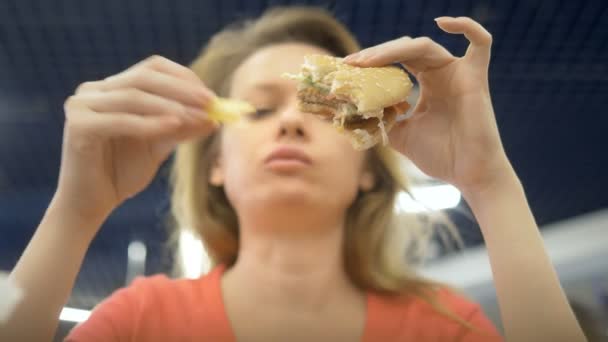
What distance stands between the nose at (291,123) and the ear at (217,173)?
12 centimetres

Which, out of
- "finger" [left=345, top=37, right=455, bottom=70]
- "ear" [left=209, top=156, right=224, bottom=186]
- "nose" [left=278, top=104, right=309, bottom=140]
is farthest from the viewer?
"ear" [left=209, top=156, right=224, bottom=186]

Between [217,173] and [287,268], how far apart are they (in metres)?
0.16

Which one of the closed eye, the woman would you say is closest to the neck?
the woman

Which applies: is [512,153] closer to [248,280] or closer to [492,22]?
[492,22]

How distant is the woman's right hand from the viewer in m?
0.59

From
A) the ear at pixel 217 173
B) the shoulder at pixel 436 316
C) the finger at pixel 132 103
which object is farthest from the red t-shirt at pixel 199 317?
the finger at pixel 132 103

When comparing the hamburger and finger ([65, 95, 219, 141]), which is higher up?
the hamburger

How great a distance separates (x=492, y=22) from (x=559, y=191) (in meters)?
0.20

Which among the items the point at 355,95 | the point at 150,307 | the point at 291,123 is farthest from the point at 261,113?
the point at 150,307

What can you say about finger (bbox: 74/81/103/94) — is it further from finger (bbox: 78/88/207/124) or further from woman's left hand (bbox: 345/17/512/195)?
woman's left hand (bbox: 345/17/512/195)

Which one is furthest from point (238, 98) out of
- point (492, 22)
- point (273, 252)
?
point (492, 22)

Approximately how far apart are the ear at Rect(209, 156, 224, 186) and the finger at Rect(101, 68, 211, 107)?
0.60 feet

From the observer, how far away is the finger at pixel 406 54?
56cm

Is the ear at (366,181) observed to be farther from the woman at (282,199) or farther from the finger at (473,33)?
the finger at (473,33)
